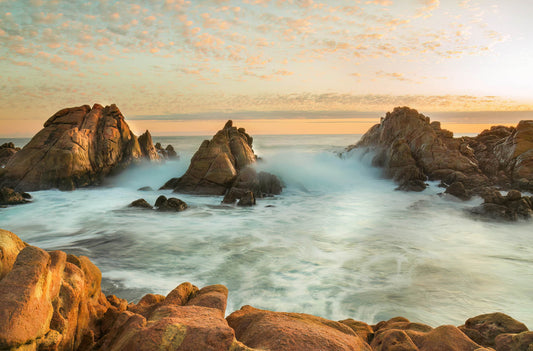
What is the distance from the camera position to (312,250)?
33.8ft

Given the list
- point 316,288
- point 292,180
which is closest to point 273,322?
point 316,288

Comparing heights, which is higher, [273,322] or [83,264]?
[83,264]

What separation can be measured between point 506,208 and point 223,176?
569 inches

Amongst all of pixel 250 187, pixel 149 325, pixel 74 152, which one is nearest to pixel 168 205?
pixel 250 187

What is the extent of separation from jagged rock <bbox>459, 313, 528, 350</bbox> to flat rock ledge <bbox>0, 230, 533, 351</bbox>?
1 cm

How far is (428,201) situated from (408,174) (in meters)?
5.00

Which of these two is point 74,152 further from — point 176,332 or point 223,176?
point 176,332

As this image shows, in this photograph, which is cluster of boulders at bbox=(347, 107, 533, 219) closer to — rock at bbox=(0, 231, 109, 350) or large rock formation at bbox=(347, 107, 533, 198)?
large rock formation at bbox=(347, 107, 533, 198)

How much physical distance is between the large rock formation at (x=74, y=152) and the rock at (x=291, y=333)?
19442 mm

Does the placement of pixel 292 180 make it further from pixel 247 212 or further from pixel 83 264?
pixel 83 264

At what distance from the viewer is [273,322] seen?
3.26m

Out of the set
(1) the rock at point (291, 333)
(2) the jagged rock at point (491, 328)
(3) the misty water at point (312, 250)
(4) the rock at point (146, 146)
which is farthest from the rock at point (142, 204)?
(2) the jagged rock at point (491, 328)

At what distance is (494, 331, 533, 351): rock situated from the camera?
316cm

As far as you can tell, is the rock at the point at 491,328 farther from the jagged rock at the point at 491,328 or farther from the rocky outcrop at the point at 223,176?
the rocky outcrop at the point at 223,176
